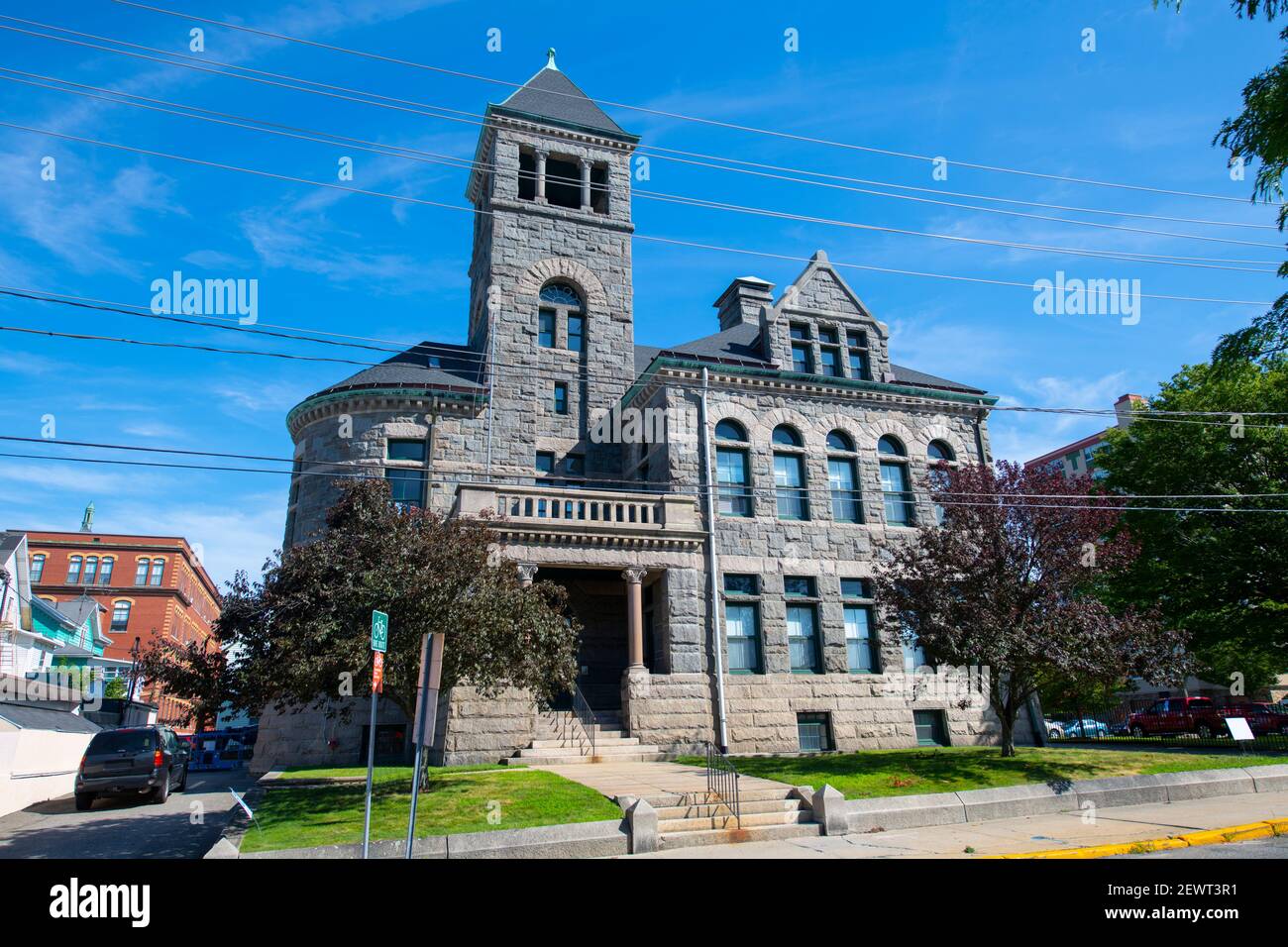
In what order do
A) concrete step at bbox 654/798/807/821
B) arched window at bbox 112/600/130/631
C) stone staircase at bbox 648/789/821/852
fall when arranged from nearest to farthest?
stone staircase at bbox 648/789/821/852 → concrete step at bbox 654/798/807/821 → arched window at bbox 112/600/130/631

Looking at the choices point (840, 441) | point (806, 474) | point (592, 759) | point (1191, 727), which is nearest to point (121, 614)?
point (592, 759)

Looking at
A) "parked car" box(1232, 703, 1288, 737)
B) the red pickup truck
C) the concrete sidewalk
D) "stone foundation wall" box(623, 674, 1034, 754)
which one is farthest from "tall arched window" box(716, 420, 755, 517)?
"parked car" box(1232, 703, 1288, 737)

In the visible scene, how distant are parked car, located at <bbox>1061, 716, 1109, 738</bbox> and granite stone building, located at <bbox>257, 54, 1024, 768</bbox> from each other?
47.8 feet

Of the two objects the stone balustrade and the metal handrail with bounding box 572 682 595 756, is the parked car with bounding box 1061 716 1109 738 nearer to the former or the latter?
the stone balustrade

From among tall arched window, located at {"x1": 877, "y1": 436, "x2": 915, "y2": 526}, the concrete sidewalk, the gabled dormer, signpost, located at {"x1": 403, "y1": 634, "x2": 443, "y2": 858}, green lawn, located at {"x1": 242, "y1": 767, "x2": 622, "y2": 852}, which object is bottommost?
the concrete sidewalk

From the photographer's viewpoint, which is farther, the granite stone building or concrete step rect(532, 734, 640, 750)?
the granite stone building

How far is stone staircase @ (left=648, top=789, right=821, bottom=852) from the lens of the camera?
11719mm

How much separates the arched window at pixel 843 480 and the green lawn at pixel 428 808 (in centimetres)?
1390

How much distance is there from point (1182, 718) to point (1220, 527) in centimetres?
925

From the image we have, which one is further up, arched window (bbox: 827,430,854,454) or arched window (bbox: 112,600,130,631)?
arched window (bbox: 827,430,854,454)

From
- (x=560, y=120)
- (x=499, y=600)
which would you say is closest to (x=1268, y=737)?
(x=499, y=600)

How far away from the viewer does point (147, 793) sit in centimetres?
1994

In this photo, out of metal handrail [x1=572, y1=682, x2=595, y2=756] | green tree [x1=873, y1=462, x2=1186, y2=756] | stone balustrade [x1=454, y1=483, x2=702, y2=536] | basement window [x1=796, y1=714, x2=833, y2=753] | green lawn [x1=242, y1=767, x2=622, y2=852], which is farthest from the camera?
basement window [x1=796, y1=714, x2=833, y2=753]
